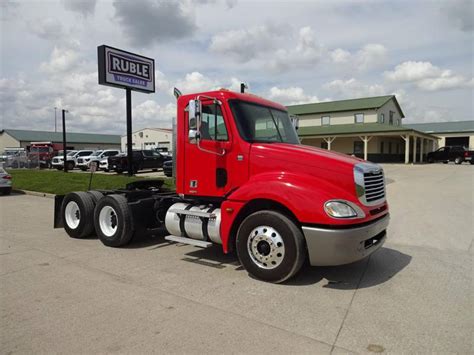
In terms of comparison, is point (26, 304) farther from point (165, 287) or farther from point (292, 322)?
point (292, 322)

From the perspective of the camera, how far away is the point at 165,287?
4.79 meters

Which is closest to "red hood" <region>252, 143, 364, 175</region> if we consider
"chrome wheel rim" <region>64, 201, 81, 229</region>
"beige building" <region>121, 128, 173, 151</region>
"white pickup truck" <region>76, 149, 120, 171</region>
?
"chrome wheel rim" <region>64, 201, 81, 229</region>

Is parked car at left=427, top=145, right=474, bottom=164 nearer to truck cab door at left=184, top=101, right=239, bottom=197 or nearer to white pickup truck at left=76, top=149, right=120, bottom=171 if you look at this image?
white pickup truck at left=76, top=149, right=120, bottom=171

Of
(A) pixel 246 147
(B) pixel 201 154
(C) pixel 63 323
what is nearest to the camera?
(C) pixel 63 323

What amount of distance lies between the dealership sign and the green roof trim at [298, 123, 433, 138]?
2414 cm

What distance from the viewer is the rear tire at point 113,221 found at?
6.62 metres

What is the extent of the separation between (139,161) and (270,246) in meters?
24.6

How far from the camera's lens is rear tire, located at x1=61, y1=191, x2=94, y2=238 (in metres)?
7.41

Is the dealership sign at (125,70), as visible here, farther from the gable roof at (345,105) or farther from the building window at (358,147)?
the building window at (358,147)

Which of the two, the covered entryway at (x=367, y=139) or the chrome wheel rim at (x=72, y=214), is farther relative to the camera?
the covered entryway at (x=367, y=139)

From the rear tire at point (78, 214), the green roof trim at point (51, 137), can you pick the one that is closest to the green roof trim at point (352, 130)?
the rear tire at point (78, 214)

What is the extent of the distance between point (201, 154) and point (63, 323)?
10.0ft

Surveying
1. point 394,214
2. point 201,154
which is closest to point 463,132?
point 394,214

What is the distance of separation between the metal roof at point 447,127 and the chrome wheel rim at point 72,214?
5561 centimetres
